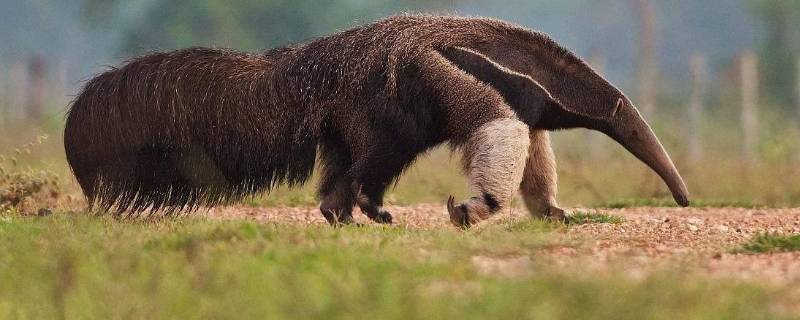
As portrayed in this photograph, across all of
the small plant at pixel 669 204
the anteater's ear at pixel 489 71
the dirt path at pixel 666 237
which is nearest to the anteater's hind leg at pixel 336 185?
the dirt path at pixel 666 237

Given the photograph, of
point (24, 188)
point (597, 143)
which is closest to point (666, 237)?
point (24, 188)

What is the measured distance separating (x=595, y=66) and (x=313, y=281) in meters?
14.1

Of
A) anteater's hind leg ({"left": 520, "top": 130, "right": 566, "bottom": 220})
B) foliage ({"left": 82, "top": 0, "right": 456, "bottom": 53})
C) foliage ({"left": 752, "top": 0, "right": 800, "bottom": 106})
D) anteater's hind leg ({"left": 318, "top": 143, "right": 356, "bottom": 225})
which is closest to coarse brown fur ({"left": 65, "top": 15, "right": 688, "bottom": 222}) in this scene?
anteater's hind leg ({"left": 318, "top": 143, "right": 356, "bottom": 225})

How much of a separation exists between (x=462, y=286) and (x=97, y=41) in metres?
75.2

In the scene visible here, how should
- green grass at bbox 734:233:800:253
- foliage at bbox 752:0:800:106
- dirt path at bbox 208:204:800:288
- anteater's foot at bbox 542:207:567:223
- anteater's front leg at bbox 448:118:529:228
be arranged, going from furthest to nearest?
1. foliage at bbox 752:0:800:106
2. anteater's foot at bbox 542:207:567:223
3. anteater's front leg at bbox 448:118:529:228
4. green grass at bbox 734:233:800:253
5. dirt path at bbox 208:204:800:288

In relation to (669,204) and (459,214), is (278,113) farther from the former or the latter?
(669,204)

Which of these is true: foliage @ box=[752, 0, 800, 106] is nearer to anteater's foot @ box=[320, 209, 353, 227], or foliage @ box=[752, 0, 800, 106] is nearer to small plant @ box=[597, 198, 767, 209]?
small plant @ box=[597, 198, 767, 209]

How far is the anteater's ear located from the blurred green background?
63cm

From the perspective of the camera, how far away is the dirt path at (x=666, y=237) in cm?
537

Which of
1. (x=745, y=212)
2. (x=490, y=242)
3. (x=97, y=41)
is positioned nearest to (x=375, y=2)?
(x=97, y=41)

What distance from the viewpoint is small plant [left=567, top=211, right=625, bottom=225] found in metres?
8.20

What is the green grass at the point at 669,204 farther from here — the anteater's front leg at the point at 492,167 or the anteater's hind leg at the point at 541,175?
the anteater's front leg at the point at 492,167

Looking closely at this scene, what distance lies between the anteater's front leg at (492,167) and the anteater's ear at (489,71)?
8.2 inches

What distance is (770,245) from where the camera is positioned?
6.49 m
